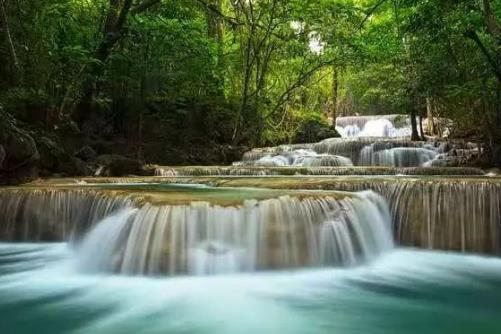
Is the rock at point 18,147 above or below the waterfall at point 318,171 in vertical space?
above

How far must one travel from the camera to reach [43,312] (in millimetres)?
4465

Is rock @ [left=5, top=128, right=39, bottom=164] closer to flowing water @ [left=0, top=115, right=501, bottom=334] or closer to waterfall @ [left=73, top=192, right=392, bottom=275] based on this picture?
flowing water @ [left=0, top=115, right=501, bottom=334]

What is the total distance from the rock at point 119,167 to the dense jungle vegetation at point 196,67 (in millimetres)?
511

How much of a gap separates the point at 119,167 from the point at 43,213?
481 centimetres

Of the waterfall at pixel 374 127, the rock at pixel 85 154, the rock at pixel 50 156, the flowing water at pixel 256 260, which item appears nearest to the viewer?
the flowing water at pixel 256 260

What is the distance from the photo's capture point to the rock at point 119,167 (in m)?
11.7

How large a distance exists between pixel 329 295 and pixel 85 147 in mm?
9442

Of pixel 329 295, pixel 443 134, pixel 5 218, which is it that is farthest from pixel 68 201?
pixel 443 134

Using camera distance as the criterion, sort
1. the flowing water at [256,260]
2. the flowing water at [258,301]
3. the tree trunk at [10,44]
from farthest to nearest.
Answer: the tree trunk at [10,44], the flowing water at [256,260], the flowing water at [258,301]

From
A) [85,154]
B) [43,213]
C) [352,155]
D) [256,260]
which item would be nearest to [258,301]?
[256,260]

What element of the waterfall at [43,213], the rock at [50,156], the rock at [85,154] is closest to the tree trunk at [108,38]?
the rock at [85,154]

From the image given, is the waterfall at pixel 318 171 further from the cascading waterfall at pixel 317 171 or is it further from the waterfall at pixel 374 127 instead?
the waterfall at pixel 374 127

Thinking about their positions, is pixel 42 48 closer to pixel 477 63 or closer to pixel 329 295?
pixel 329 295

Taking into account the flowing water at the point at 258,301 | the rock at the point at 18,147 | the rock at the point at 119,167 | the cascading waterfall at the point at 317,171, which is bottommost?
the flowing water at the point at 258,301
